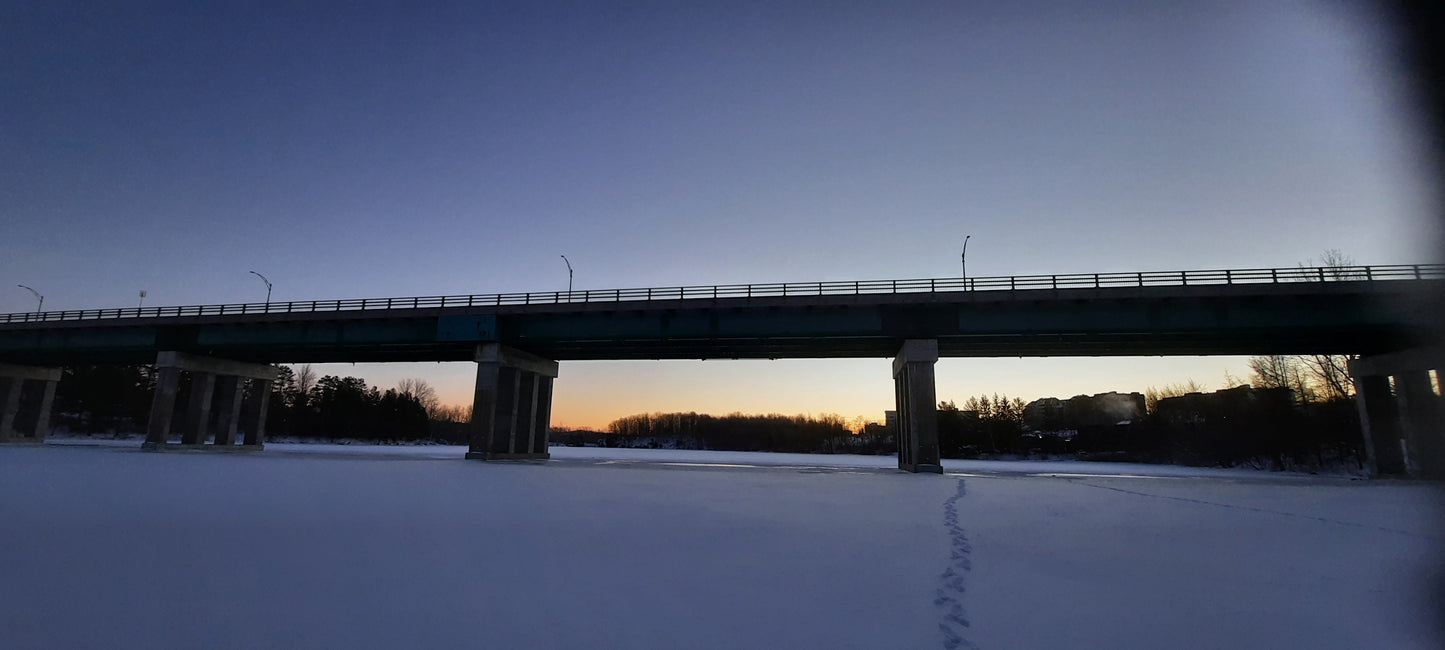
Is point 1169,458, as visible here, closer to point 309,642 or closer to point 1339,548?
point 1339,548

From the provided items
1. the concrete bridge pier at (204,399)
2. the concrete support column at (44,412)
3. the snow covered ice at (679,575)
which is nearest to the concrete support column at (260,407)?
the concrete bridge pier at (204,399)

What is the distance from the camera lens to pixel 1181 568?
32.5 feet

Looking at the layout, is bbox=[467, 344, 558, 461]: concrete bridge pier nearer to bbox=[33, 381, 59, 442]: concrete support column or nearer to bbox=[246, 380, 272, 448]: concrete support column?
bbox=[246, 380, 272, 448]: concrete support column

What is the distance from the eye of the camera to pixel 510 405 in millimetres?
49750

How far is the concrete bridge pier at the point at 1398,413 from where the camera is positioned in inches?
1565

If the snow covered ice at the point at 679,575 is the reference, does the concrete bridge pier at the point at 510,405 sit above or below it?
above

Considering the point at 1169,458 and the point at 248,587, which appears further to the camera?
the point at 1169,458

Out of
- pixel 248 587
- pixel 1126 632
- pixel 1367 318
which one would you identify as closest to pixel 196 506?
pixel 248 587

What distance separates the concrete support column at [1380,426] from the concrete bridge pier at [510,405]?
57.4 m

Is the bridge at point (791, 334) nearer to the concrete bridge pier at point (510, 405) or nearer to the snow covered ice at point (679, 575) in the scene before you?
the concrete bridge pier at point (510, 405)

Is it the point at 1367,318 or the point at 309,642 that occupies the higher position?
the point at 1367,318

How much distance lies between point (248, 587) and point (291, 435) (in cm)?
13582

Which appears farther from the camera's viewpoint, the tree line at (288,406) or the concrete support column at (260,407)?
the tree line at (288,406)

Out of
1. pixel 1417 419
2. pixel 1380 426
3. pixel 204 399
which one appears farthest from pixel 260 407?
pixel 1417 419
